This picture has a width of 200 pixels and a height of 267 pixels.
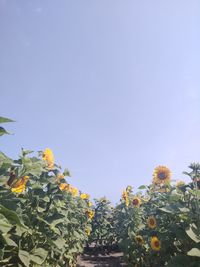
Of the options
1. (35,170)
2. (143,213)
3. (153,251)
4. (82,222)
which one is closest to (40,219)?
(35,170)

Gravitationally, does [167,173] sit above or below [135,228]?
above

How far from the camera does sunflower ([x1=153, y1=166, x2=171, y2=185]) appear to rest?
596 centimetres

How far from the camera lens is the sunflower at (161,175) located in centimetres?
596

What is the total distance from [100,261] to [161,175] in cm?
429

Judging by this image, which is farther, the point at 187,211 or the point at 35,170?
the point at 187,211

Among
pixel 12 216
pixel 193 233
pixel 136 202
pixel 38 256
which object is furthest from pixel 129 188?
pixel 12 216

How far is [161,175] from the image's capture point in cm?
600

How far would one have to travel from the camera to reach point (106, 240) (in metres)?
11.7

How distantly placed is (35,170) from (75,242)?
4.60 meters

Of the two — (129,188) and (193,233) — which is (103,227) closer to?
(129,188)

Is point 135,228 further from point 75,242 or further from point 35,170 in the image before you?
point 35,170

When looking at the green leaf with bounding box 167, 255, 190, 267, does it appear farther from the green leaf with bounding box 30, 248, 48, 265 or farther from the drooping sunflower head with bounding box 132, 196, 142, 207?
the drooping sunflower head with bounding box 132, 196, 142, 207

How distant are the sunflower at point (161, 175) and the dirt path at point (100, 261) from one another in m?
3.07

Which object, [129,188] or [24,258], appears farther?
[129,188]
